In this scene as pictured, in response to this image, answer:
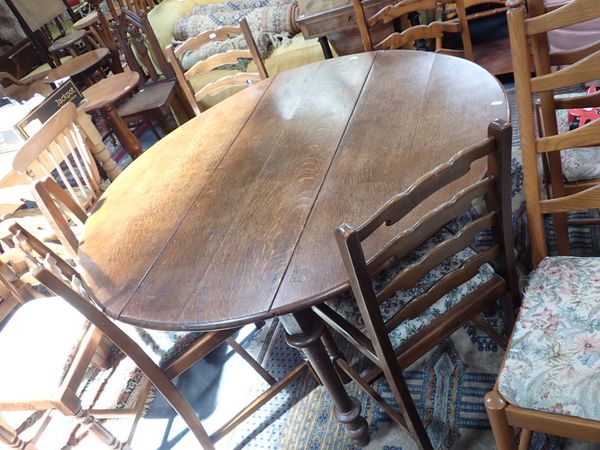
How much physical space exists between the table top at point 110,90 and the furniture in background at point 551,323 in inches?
112

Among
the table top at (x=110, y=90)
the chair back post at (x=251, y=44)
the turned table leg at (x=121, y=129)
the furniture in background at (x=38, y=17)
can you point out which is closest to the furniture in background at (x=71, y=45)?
the furniture in background at (x=38, y=17)

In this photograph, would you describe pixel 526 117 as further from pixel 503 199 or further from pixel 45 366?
pixel 45 366

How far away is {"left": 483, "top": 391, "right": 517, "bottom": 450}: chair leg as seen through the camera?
97cm

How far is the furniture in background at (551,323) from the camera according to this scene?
36.6 inches

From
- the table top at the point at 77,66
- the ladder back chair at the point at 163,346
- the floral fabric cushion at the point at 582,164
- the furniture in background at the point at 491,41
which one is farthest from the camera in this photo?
the table top at the point at 77,66

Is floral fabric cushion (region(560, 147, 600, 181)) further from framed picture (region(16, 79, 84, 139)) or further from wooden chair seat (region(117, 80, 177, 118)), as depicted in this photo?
wooden chair seat (region(117, 80, 177, 118))

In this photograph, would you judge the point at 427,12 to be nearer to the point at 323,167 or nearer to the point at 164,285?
the point at 323,167

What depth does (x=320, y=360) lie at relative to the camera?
53.1 inches

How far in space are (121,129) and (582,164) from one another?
9.39ft

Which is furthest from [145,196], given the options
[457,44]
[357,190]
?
[457,44]

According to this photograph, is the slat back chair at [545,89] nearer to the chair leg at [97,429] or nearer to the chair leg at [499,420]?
the chair leg at [499,420]

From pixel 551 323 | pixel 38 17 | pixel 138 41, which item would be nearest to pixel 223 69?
pixel 138 41

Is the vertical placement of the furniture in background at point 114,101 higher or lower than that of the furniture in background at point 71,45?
lower

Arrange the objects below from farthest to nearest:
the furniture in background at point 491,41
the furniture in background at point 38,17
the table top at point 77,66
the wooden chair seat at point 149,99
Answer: the furniture in background at point 38,17, the table top at point 77,66, the wooden chair seat at point 149,99, the furniture in background at point 491,41
